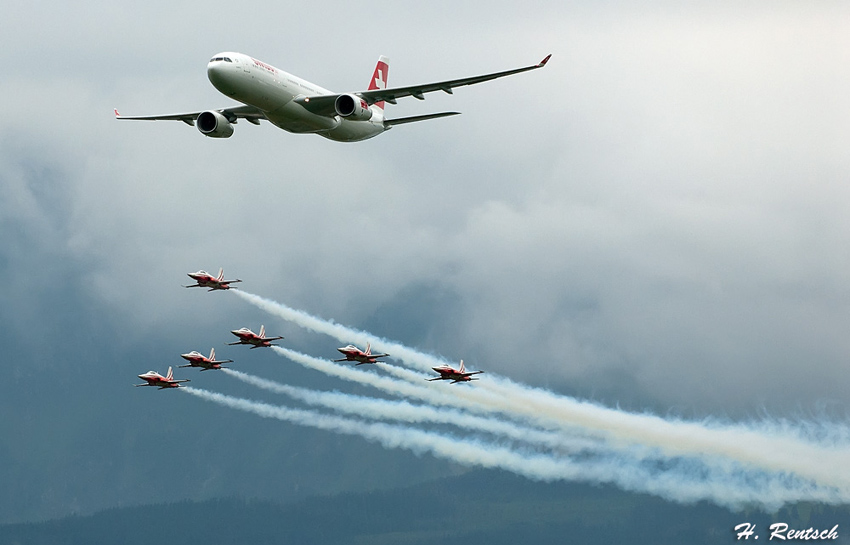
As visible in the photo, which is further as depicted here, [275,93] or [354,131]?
[354,131]

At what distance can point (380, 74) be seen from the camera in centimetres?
10562

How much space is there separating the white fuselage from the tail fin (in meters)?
17.8

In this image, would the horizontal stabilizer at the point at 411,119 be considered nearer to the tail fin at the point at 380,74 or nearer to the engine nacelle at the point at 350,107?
the engine nacelle at the point at 350,107

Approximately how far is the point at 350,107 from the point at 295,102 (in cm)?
358

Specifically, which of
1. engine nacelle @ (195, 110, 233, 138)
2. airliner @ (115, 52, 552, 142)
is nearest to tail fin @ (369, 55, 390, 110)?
airliner @ (115, 52, 552, 142)

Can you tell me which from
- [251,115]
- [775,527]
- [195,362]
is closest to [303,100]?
[251,115]

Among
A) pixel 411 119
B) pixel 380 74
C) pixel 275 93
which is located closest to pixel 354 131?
pixel 411 119

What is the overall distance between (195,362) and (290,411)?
9.44m

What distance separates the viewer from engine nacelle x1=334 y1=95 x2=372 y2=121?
81000 mm

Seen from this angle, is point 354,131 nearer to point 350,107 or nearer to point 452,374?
point 350,107

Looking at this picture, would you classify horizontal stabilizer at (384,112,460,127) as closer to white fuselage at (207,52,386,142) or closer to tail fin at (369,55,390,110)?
white fuselage at (207,52,386,142)

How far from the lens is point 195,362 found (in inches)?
4186

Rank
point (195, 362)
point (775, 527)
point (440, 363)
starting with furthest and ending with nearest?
point (195, 362) < point (440, 363) < point (775, 527)

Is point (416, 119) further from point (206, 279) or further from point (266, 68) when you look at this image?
point (206, 279)
